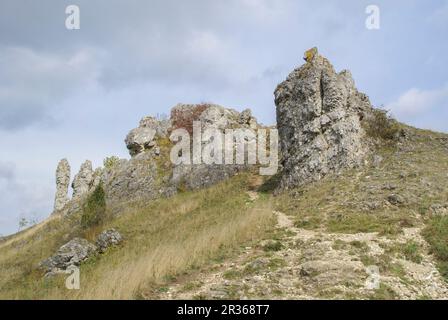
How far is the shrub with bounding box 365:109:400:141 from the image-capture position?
27347 millimetres

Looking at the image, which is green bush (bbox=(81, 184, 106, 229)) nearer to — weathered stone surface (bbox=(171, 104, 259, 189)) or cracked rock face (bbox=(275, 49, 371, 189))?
weathered stone surface (bbox=(171, 104, 259, 189))

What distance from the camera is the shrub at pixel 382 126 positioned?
27.3 m

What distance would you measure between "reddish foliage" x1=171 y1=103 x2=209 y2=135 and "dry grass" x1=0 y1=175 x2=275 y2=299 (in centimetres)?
1137

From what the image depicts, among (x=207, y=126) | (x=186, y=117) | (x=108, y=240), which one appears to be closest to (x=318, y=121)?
(x=108, y=240)

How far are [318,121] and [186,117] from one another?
61.6ft

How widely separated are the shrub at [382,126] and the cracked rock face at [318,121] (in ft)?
1.82

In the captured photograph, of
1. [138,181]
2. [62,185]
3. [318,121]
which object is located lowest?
[62,185]

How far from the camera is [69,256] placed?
69.1ft

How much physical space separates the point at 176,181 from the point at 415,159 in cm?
1817

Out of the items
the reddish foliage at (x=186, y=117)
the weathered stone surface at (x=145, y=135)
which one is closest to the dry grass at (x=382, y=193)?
the weathered stone surface at (x=145, y=135)

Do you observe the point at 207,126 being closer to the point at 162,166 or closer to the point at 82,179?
the point at 162,166
